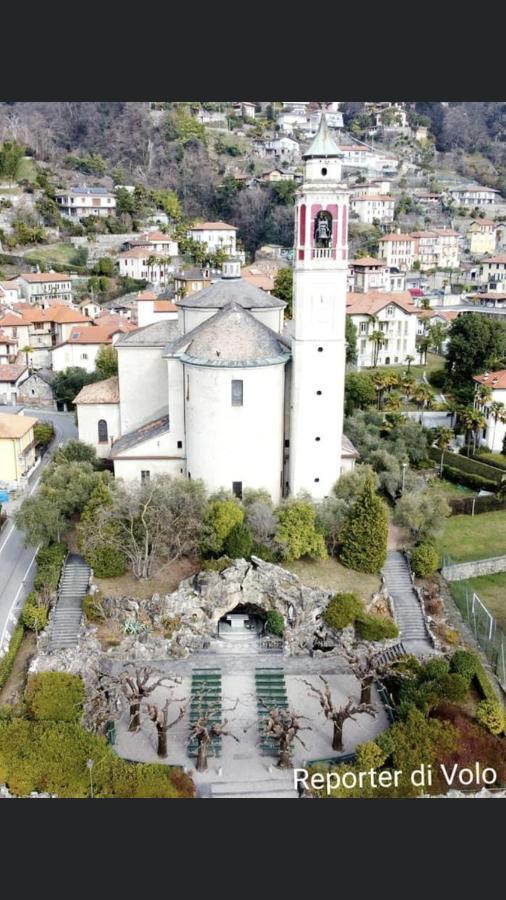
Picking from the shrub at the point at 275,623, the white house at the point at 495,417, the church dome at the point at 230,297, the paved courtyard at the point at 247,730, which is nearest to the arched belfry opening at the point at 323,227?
the church dome at the point at 230,297

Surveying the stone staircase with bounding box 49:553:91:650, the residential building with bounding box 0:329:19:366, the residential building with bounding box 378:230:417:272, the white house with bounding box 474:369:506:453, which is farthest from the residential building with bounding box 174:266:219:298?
the stone staircase with bounding box 49:553:91:650

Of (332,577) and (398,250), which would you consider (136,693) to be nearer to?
(332,577)

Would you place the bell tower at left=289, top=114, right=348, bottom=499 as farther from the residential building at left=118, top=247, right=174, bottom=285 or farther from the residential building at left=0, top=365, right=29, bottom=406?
the residential building at left=118, top=247, right=174, bottom=285

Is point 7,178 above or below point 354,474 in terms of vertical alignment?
above

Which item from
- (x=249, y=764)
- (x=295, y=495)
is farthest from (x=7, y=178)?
(x=249, y=764)

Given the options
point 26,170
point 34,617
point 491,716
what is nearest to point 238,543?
point 34,617

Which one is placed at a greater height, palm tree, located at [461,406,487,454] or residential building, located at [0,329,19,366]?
residential building, located at [0,329,19,366]

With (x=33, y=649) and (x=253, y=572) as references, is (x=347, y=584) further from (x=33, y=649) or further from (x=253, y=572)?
(x=33, y=649)
